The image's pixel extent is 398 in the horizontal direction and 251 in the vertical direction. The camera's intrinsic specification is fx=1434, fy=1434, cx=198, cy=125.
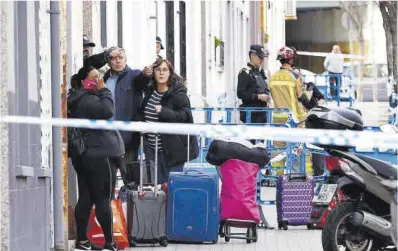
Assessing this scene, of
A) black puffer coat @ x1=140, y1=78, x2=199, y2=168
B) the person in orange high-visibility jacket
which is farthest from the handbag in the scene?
the person in orange high-visibility jacket

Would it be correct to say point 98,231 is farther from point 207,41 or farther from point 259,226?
point 207,41

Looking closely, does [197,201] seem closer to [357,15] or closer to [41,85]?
[41,85]

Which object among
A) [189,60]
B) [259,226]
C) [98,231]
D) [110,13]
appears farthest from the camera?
[189,60]

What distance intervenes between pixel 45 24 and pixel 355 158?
2622 millimetres

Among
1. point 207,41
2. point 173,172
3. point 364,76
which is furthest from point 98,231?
point 364,76

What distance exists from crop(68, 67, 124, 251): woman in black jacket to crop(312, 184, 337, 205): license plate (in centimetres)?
186

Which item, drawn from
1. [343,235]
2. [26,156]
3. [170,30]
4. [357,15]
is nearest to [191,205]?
[343,235]

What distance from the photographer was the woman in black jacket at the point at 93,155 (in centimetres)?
1186

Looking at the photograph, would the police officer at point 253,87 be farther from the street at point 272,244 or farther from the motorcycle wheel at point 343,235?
the motorcycle wheel at point 343,235

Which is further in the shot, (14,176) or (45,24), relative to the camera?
(45,24)

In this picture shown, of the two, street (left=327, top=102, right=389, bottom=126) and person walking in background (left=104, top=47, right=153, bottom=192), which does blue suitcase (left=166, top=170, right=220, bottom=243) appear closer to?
person walking in background (left=104, top=47, right=153, bottom=192)

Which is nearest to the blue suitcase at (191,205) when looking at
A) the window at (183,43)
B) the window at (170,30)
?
the window at (170,30)

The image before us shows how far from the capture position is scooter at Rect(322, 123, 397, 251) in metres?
10.6

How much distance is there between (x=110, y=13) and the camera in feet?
54.2
